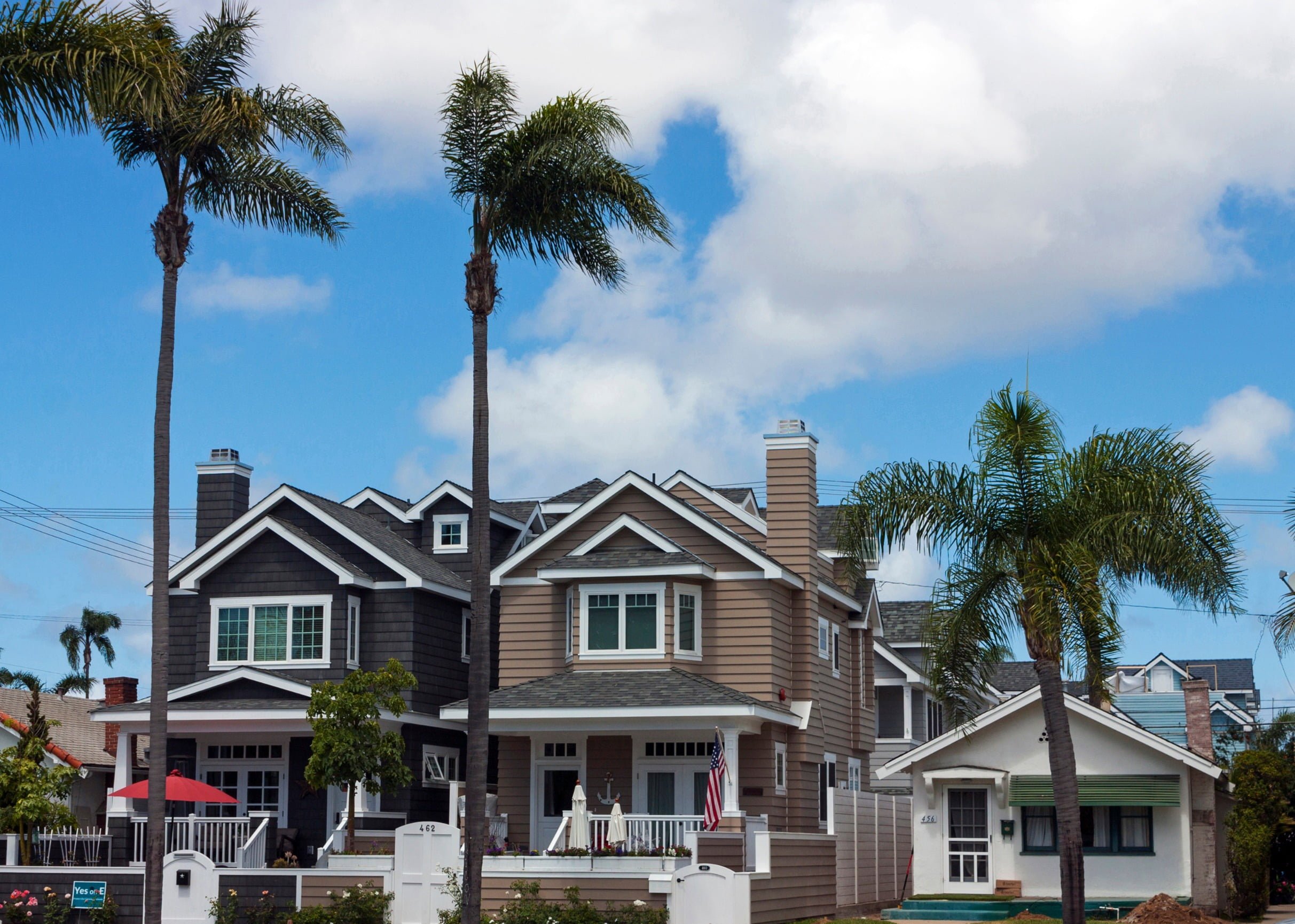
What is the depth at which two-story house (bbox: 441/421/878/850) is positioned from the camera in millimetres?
31984

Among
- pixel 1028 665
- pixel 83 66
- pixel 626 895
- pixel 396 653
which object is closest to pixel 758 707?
pixel 626 895

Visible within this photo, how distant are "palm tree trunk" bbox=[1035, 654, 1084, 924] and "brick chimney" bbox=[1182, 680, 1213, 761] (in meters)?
13.8

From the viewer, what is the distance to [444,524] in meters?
38.7

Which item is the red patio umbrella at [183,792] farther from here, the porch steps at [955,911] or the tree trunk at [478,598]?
the porch steps at [955,911]

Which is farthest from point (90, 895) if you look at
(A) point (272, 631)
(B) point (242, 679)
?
(A) point (272, 631)

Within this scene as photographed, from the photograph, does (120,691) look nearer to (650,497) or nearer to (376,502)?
(376,502)

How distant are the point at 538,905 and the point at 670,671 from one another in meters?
7.61

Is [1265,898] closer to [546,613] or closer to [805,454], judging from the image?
[805,454]

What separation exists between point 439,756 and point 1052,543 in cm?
1689

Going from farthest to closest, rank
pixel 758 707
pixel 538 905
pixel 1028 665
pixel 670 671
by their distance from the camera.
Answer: pixel 1028 665 < pixel 670 671 < pixel 758 707 < pixel 538 905

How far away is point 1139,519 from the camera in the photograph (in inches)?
923

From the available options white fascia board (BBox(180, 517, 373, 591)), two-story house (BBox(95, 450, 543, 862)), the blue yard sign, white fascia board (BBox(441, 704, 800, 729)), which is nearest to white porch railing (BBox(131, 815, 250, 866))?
the blue yard sign

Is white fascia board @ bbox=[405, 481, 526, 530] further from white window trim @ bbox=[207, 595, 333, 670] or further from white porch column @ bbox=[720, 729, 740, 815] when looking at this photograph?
white porch column @ bbox=[720, 729, 740, 815]

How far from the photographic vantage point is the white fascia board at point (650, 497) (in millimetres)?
33625
